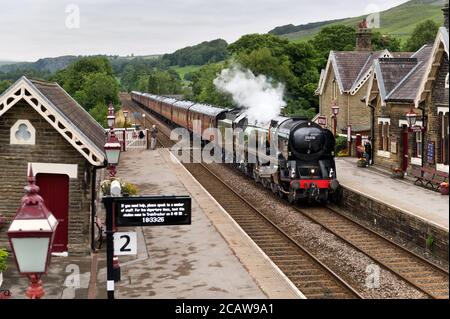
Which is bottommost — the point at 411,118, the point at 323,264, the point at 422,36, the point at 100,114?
the point at 323,264

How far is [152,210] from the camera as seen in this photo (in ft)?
39.3

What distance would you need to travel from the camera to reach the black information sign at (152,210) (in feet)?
39.4

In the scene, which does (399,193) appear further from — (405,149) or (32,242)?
(32,242)

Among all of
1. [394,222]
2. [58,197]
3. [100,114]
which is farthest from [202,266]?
[100,114]

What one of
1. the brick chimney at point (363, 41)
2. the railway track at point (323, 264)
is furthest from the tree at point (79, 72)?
the railway track at point (323, 264)

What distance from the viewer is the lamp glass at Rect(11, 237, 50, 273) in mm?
7375

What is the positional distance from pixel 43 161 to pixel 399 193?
13.2m

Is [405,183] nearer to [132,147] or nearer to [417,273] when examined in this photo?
[417,273]

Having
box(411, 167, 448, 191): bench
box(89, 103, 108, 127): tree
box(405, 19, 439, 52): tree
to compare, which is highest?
box(405, 19, 439, 52): tree

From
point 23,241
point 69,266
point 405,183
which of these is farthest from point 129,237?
point 405,183

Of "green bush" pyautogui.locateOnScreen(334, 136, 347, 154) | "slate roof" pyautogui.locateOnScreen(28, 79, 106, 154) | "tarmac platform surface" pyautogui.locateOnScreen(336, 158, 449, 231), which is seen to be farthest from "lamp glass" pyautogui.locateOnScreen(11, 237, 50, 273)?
"green bush" pyautogui.locateOnScreen(334, 136, 347, 154)

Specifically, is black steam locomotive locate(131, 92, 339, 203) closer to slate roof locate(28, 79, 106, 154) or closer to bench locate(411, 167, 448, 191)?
bench locate(411, 167, 448, 191)

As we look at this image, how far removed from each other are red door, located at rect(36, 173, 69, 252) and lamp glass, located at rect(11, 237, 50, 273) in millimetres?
10144

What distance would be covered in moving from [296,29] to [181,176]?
163781 millimetres
